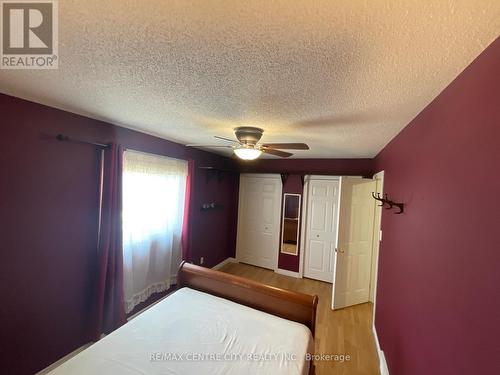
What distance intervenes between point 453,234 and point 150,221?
285 cm

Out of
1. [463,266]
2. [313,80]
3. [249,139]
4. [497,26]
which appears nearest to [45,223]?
[249,139]

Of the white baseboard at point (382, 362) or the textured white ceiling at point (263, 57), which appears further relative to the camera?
the white baseboard at point (382, 362)

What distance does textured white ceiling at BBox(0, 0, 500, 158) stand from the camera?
29.1 inches

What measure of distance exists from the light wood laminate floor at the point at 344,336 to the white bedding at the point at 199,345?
89cm

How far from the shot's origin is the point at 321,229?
425 centimetres

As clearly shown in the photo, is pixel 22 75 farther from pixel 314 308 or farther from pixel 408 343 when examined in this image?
pixel 408 343

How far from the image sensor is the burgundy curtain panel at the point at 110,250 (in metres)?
2.26

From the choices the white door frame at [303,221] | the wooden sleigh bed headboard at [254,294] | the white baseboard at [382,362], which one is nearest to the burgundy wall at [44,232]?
the wooden sleigh bed headboard at [254,294]

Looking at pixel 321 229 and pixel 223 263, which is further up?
pixel 321 229

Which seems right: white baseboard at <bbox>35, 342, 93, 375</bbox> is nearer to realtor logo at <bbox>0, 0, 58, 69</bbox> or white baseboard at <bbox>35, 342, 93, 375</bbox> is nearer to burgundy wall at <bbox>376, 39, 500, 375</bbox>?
realtor logo at <bbox>0, 0, 58, 69</bbox>

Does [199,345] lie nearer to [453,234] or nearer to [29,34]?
[453,234]

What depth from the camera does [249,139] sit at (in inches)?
84.6

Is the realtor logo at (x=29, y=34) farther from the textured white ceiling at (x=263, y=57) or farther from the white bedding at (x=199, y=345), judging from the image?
the white bedding at (x=199, y=345)

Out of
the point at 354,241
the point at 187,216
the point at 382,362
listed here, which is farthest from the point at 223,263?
the point at 382,362
